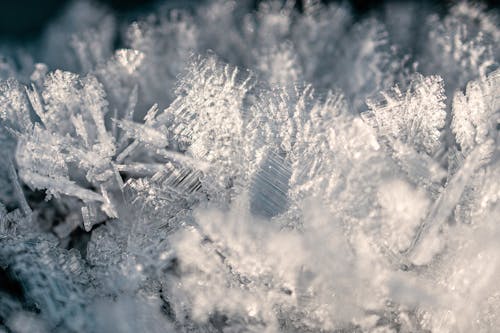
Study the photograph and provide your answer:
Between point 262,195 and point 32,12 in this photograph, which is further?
point 32,12

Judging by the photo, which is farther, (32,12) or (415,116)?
(32,12)

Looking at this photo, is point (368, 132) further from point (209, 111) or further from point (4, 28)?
point (4, 28)

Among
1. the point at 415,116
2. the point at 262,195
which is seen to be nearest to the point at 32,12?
the point at 262,195

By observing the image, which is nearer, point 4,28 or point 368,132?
point 368,132

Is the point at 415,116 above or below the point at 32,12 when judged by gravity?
above

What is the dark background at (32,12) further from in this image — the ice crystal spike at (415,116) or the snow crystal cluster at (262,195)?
the ice crystal spike at (415,116)

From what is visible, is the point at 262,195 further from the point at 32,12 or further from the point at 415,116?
the point at 32,12

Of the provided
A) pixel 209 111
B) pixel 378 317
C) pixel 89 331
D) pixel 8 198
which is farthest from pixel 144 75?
pixel 378 317

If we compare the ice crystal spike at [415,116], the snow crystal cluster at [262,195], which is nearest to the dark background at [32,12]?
the snow crystal cluster at [262,195]
